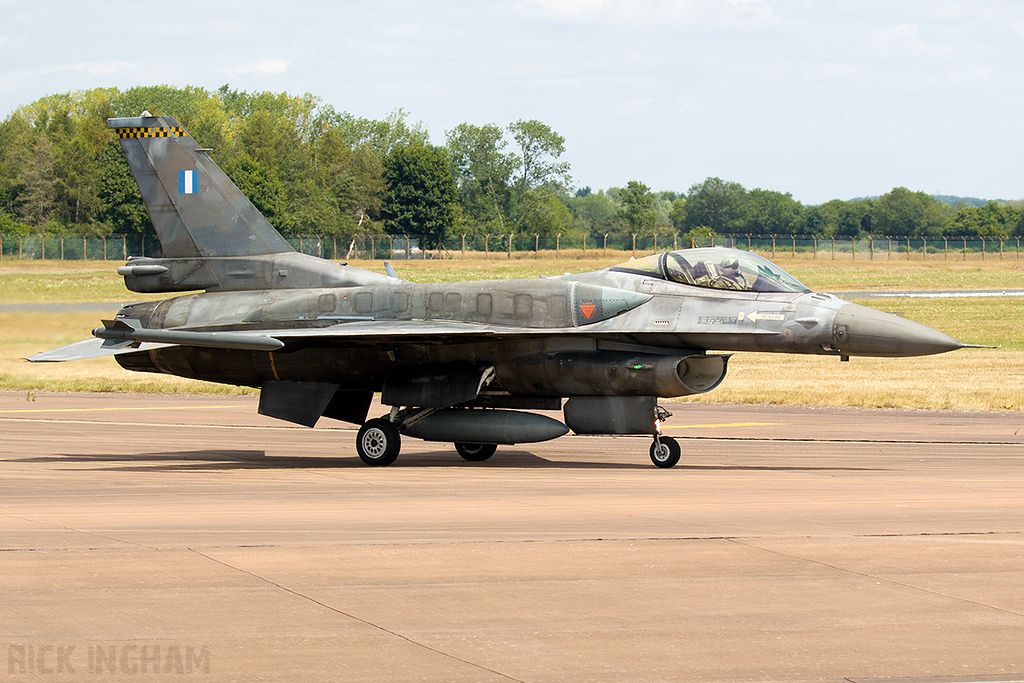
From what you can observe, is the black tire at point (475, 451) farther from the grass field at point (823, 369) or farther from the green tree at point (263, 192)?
the green tree at point (263, 192)

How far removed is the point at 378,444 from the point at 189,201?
496cm

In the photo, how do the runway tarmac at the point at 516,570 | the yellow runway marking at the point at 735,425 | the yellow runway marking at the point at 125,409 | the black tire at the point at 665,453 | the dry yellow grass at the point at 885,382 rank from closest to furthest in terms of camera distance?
the runway tarmac at the point at 516,570
the black tire at the point at 665,453
the yellow runway marking at the point at 735,425
the yellow runway marking at the point at 125,409
the dry yellow grass at the point at 885,382

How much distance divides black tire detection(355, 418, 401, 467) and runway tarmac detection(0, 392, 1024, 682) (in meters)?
0.46

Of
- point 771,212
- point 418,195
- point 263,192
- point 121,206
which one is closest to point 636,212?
point 418,195

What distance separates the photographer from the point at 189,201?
1734cm

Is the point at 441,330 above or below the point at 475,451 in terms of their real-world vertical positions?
above

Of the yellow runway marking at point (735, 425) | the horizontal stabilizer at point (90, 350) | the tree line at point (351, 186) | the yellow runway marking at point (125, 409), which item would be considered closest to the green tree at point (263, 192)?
the tree line at point (351, 186)

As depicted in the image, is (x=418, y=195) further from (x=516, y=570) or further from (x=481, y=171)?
(x=516, y=570)

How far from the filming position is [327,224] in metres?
94.3

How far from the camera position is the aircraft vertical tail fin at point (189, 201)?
56.8ft

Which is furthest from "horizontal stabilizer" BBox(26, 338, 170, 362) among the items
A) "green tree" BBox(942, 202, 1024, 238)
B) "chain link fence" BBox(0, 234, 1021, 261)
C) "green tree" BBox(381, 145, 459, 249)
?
"green tree" BBox(942, 202, 1024, 238)

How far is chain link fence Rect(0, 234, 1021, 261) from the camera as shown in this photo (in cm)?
7031

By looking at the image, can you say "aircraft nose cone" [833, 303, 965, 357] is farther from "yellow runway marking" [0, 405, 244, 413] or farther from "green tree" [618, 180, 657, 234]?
"green tree" [618, 180, 657, 234]

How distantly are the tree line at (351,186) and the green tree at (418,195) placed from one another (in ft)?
0.44
